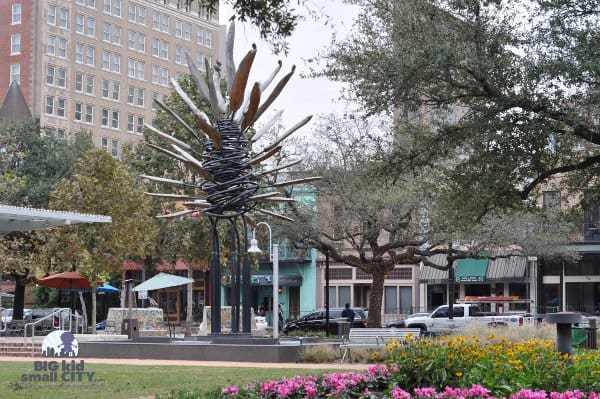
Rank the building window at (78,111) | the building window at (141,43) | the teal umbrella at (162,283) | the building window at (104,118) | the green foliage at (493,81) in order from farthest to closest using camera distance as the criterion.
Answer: the building window at (141,43)
the building window at (104,118)
the building window at (78,111)
the teal umbrella at (162,283)
the green foliage at (493,81)

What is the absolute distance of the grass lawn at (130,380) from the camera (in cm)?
1534

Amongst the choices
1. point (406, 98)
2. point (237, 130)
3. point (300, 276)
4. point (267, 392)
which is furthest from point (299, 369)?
point (300, 276)

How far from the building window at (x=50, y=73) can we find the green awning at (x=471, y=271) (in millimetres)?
41594

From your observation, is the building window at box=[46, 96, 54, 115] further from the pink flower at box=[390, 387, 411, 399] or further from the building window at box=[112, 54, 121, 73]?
the pink flower at box=[390, 387, 411, 399]

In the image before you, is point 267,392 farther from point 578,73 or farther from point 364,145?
point 364,145

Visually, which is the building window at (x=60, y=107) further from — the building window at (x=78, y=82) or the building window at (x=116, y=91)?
the building window at (x=116, y=91)

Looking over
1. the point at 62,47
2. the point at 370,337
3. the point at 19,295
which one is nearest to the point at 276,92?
the point at 370,337

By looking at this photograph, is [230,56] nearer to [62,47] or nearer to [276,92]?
[276,92]

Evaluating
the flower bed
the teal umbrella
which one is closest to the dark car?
the teal umbrella

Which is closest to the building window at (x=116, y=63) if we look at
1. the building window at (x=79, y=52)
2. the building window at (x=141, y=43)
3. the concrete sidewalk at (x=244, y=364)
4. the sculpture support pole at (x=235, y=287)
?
the building window at (x=141, y=43)

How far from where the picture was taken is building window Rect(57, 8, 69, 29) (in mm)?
86750

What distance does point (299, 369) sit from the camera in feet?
68.5

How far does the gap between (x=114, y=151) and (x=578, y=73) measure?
76.7 m

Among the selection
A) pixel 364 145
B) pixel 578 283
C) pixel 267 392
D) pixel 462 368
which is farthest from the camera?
pixel 578 283
